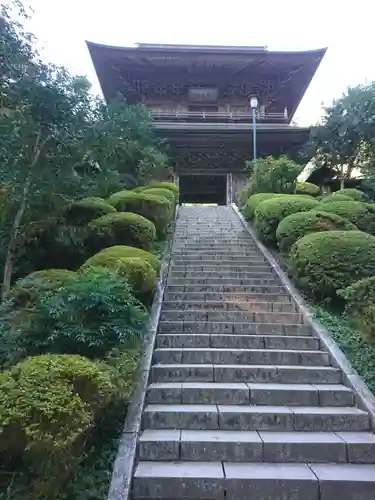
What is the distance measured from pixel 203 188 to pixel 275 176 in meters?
9.19

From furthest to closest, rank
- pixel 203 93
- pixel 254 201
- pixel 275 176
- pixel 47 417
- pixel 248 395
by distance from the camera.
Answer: pixel 203 93
pixel 275 176
pixel 254 201
pixel 248 395
pixel 47 417

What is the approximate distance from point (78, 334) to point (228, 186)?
14.5m

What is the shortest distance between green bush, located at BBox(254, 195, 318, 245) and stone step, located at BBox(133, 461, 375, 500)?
622cm

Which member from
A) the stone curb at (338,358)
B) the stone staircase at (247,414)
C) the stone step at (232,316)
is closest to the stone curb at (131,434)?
the stone staircase at (247,414)

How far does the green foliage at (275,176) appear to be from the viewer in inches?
486

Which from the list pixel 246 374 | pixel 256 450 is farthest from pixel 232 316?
pixel 256 450

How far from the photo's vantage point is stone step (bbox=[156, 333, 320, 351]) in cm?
520

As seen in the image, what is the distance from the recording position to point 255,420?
382 centimetres

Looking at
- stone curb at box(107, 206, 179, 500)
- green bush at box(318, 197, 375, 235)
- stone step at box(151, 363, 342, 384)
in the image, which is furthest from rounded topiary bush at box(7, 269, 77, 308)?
green bush at box(318, 197, 375, 235)

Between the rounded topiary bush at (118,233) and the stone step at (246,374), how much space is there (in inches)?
133

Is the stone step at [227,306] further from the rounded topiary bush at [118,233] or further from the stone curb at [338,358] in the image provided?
the rounded topiary bush at [118,233]

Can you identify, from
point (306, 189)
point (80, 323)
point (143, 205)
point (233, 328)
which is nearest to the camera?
point (80, 323)

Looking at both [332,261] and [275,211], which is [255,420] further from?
[275,211]

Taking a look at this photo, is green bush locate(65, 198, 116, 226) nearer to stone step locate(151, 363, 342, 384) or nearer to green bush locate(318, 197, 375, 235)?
stone step locate(151, 363, 342, 384)
